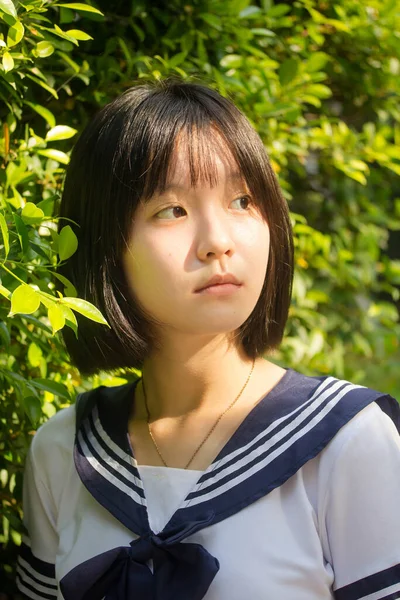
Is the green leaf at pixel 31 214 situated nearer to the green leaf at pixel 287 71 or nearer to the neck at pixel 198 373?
the neck at pixel 198 373

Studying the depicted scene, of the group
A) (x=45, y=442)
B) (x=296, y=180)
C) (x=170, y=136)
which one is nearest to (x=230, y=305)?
(x=170, y=136)

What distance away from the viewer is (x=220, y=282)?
→ 1.35 meters

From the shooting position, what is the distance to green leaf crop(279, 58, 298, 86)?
6.81 feet

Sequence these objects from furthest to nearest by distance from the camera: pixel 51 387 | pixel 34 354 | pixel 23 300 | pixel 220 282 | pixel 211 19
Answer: pixel 211 19, pixel 34 354, pixel 51 387, pixel 220 282, pixel 23 300

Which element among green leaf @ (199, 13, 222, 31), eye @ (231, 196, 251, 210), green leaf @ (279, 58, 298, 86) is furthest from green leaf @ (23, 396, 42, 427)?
green leaf @ (279, 58, 298, 86)

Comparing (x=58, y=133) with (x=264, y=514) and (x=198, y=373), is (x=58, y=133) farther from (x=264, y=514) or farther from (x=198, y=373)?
(x=264, y=514)

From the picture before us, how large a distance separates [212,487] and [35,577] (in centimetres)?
46

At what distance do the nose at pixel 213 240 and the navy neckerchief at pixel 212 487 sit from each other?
29cm

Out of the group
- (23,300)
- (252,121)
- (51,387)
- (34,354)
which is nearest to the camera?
(23,300)

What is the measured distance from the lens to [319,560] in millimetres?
1296

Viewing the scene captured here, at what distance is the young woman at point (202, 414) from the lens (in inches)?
51.1

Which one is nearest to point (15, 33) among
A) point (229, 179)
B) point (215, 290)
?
point (229, 179)

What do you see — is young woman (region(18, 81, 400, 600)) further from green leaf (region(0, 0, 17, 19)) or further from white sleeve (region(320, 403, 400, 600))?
green leaf (region(0, 0, 17, 19))

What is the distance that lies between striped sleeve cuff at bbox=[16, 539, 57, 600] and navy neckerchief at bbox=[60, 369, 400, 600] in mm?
180
